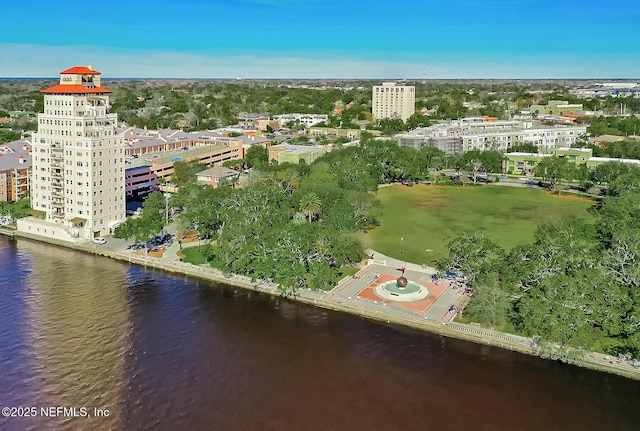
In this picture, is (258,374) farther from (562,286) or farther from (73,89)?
(73,89)

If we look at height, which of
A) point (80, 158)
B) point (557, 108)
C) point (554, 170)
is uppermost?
point (557, 108)

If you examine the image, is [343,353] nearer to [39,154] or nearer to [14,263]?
[14,263]

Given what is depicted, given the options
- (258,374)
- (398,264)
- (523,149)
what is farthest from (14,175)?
(523,149)

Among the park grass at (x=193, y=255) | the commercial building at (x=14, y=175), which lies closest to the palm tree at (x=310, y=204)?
the park grass at (x=193, y=255)

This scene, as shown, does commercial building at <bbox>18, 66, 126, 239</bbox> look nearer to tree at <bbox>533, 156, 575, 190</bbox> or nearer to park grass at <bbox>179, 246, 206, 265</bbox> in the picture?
park grass at <bbox>179, 246, 206, 265</bbox>

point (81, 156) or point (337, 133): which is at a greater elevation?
point (337, 133)

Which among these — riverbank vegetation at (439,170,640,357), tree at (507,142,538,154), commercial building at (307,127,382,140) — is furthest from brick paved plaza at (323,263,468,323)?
commercial building at (307,127,382,140)

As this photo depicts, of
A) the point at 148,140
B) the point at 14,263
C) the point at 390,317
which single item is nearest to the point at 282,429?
the point at 390,317
